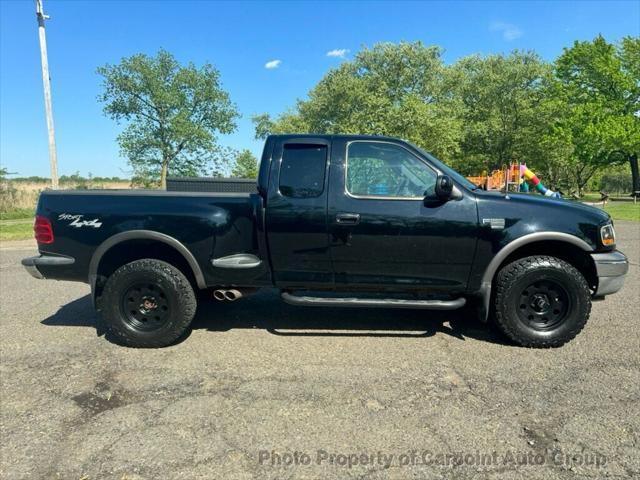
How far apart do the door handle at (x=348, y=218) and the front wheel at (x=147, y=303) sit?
1.59 m

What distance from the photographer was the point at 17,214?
64.0 feet

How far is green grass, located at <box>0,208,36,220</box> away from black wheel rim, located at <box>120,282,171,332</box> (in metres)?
18.5

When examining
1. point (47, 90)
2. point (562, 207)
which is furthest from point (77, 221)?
point (47, 90)

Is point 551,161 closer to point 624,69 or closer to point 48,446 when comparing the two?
point 624,69

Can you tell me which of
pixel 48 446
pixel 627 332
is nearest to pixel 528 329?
pixel 627 332

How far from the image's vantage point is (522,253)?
160 inches

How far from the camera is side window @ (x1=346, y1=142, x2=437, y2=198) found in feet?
13.0

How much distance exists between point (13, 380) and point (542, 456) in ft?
12.8

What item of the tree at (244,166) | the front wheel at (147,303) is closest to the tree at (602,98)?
the tree at (244,166)

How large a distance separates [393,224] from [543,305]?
165cm

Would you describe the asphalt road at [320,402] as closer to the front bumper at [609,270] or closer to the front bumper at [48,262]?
the front bumper at [609,270]

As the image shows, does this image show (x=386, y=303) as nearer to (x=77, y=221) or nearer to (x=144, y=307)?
(x=144, y=307)

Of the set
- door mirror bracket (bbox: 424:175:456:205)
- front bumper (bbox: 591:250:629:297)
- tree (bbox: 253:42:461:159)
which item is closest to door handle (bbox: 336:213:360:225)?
door mirror bracket (bbox: 424:175:456:205)

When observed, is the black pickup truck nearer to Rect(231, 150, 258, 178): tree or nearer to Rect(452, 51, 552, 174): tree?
Rect(231, 150, 258, 178): tree
